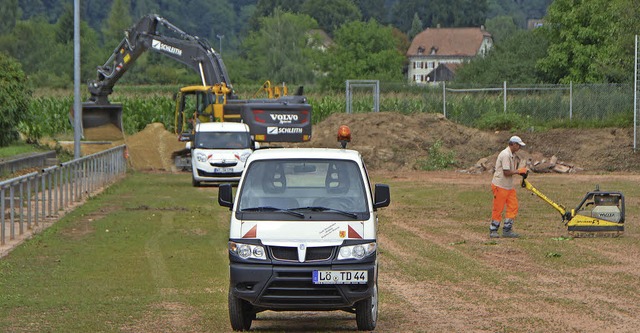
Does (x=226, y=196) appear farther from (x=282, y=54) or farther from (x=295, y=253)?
(x=282, y=54)

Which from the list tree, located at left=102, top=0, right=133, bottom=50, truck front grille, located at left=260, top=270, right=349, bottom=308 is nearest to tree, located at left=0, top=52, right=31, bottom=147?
truck front grille, located at left=260, top=270, right=349, bottom=308

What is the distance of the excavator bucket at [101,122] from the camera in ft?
153

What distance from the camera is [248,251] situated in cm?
1153

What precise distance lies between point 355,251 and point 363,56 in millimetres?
115138

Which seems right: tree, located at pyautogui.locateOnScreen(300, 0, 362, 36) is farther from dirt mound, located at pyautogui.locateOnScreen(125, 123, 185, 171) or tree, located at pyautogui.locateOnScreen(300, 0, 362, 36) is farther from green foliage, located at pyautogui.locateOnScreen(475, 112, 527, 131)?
dirt mound, located at pyautogui.locateOnScreen(125, 123, 185, 171)

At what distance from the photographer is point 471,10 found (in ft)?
634

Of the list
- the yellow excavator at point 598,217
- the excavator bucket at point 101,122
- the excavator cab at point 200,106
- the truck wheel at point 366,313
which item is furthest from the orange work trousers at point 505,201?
the excavator bucket at point 101,122

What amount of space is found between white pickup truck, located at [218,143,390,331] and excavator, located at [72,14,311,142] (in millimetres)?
29107

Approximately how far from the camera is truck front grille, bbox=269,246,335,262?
1146 centimetres

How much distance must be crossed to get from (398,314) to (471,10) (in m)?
183

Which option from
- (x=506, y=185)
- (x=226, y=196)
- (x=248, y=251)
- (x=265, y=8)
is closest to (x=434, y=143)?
(x=506, y=185)

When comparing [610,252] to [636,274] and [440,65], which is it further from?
[440,65]

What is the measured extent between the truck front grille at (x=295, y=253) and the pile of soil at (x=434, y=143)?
1248 inches

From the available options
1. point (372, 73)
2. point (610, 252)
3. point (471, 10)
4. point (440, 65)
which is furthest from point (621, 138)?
point (471, 10)
